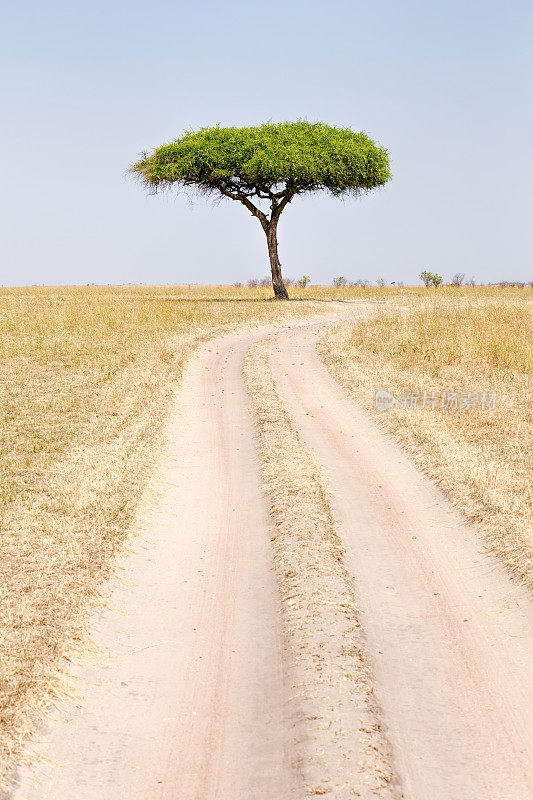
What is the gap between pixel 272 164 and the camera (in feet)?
111

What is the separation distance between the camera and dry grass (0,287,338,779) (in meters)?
5.41

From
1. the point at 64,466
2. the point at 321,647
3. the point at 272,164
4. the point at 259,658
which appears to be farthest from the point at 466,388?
the point at 272,164

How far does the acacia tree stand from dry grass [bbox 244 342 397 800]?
27985 mm

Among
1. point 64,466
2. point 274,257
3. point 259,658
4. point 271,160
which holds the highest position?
point 271,160

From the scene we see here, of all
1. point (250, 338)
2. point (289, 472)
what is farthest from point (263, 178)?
point (289, 472)

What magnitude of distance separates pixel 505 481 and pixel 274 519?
2991mm

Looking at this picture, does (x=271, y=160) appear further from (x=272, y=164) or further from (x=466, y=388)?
(x=466, y=388)

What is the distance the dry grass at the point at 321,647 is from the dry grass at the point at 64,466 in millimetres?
1689

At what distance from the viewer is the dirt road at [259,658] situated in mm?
4363

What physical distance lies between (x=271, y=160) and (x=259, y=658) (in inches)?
1244

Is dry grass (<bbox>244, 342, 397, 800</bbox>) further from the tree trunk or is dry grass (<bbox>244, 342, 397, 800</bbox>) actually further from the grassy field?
the tree trunk

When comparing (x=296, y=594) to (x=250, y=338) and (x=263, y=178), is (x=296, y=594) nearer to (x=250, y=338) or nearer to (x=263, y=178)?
(x=250, y=338)

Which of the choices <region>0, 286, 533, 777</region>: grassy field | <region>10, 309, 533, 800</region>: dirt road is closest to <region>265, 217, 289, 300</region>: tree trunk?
<region>0, 286, 533, 777</region>: grassy field

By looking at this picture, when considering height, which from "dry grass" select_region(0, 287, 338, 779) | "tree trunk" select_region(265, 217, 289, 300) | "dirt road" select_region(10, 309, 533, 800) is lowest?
"dirt road" select_region(10, 309, 533, 800)
